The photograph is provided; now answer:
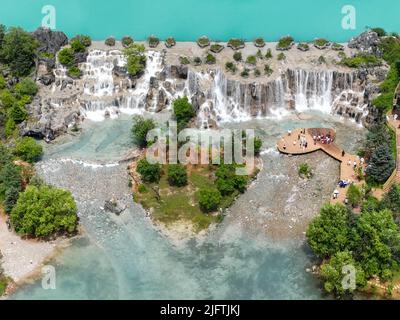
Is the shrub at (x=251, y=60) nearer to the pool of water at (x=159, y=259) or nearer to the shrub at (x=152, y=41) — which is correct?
the shrub at (x=152, y=41)

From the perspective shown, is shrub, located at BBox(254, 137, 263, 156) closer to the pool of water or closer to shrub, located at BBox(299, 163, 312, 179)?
the pool of water

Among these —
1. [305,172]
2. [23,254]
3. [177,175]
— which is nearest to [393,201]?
[305,172]

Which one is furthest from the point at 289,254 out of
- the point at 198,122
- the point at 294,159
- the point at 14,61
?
the point at 14,61

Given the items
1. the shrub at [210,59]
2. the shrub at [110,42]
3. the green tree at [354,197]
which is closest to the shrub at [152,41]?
the shrub at [110,42]

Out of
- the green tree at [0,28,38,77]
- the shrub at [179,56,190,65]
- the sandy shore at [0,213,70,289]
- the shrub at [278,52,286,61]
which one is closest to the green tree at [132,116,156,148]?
the shrub at [179,56,190,65]

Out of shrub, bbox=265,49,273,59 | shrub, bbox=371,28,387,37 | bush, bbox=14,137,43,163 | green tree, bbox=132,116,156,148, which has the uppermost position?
Answer: shrub, bbox=371,28,387,37
